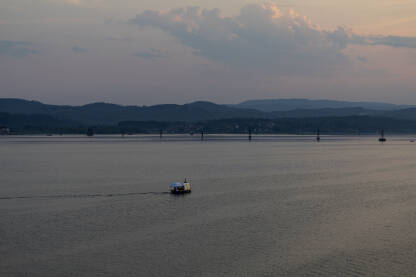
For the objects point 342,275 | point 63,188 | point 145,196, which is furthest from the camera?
point 63,188

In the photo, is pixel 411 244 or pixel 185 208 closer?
pixel 411 244

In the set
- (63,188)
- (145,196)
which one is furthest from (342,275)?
(63,188)

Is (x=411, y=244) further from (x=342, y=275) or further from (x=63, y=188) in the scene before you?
(x=63, y=188)

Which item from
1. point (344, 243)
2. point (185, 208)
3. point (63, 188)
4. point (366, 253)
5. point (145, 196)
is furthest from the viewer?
point (63, 188)

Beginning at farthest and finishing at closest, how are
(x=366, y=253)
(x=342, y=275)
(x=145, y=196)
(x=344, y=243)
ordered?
(x=145, y=196)
(x=344, y=243)
(x=366, y=253)
(x=342, y=275)

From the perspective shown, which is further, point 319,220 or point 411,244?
point 319,220

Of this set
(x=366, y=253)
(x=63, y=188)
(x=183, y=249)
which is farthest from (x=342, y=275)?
(x=63, y=188)

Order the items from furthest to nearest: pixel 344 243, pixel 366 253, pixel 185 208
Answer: pixel 185 208, pixel 344 243, pixel 366 253

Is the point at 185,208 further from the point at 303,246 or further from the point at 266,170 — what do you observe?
the point at 266,170
